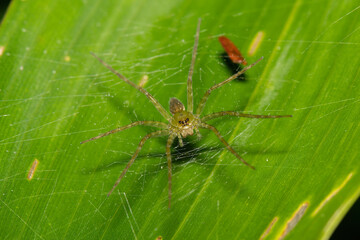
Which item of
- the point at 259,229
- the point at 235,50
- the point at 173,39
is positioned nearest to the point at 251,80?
the point at 235,50

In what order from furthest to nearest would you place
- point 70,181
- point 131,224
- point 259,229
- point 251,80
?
point 251,80, point 70,181, point 131,224, point 259,229

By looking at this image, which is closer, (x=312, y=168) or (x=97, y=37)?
(x=312, y=168)

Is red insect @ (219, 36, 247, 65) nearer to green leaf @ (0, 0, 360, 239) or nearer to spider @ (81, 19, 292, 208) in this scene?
green leaf @ (0, 0, 360, 239)

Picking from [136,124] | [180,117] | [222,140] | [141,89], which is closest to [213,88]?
[180,117]

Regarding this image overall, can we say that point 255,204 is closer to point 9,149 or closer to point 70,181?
point 70,181

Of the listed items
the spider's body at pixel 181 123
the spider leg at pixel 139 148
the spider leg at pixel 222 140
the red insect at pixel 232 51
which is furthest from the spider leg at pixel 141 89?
the red insect at pixel 232 51

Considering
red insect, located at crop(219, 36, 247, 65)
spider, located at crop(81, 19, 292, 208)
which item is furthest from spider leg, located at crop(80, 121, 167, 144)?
red insect, located at crop(219, 36, 247, 65)
